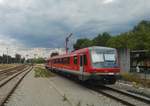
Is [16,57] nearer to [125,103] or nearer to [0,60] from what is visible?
[0,60]

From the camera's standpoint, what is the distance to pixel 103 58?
789 inches

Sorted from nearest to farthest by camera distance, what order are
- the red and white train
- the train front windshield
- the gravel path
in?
the gravel path
the red and white train
the train front windshield

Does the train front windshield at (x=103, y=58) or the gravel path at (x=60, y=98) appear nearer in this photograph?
the gravel path at (x=60, y=98)

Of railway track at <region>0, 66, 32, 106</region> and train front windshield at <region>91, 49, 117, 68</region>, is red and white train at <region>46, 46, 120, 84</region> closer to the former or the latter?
train front windshield at <region>91, 49, 117, 68</region>

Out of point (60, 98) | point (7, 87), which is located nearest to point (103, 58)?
point (60, 98)

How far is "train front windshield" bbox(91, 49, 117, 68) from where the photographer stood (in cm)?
1969

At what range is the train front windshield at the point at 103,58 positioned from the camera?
64.6 ft

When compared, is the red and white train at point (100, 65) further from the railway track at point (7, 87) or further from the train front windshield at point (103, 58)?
the railway track at point (7, 87)

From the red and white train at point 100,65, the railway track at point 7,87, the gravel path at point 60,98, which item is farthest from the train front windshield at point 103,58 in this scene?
the railway track at point 7,87

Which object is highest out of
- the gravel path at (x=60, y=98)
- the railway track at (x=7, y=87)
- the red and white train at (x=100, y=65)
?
the red and white train at (x=100, y=65)

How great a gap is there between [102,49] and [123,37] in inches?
2189

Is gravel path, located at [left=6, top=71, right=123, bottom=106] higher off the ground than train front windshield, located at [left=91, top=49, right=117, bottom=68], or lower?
lower

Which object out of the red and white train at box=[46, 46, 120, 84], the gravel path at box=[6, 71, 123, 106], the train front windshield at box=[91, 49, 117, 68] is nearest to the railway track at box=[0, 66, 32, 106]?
the gravel path at box=[6, 71, 123, 106]

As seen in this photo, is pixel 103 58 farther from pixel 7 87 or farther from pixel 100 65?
pixel 7 87
